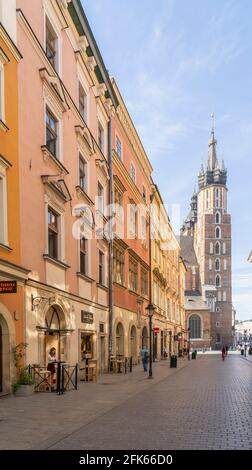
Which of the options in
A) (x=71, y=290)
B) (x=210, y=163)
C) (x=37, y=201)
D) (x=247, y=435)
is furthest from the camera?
(x=210, y=163)

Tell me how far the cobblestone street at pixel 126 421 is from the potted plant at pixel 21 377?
34cm

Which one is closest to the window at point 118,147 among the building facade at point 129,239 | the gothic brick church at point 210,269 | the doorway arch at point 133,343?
the building facade at point 129,239

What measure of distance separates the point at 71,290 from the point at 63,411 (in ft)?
28.8

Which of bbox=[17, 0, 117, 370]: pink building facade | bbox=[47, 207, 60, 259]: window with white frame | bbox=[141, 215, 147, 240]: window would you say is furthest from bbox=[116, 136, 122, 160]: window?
bbox=[47, 207, 60, 259]: window with white frame

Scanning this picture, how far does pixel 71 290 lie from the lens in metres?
20.0

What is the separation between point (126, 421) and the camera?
1028cm

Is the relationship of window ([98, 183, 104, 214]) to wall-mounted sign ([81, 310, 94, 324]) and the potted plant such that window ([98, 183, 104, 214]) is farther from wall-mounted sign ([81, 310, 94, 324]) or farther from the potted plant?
the potted plant

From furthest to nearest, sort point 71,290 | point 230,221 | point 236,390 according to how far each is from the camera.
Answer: point 230,221 < point 71,290 < point 236,390

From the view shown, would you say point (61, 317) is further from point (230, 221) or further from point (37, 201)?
point (230, 221)

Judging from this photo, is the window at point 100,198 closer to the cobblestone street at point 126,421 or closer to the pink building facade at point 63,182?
the pink building facade at point 63,182

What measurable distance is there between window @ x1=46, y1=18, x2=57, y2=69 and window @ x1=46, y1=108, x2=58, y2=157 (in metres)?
2.09
